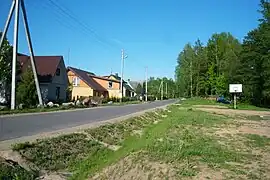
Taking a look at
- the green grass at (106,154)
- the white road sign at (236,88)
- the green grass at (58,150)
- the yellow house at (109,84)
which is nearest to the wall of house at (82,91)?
the yellow house at (109,84)

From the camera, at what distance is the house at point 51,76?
48531 mm

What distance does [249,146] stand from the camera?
13039 millimetres

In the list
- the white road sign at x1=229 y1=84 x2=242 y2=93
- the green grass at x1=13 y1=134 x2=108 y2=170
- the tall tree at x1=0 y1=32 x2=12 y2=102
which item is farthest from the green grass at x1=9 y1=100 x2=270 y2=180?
the white road sign at x1=229 y1=84 x2=242 y2=93

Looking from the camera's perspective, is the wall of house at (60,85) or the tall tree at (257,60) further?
the tall tree at (257,60)

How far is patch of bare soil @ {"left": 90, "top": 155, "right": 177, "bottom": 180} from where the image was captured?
7.72 meters

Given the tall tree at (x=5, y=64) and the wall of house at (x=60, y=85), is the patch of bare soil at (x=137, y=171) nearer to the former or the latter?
the tall tree at (x=5, y=64)

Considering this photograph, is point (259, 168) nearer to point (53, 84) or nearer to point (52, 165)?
point (52, 165)

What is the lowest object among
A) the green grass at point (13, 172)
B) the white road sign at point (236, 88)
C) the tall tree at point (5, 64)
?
the green grass at point (13, 172)

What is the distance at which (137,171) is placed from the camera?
27.0 ft

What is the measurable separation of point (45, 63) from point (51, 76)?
420 cm

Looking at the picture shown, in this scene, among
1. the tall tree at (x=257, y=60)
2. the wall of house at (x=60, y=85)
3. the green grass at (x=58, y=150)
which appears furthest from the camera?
the tall tree at (x=257, y=60)

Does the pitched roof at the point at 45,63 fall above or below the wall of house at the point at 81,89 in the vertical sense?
above

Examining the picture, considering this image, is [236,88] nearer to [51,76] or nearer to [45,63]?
[51,76]

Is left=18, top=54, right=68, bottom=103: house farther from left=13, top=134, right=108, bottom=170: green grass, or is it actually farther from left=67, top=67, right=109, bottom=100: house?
left=13, top=134, right=108, bottom=170: green grass
